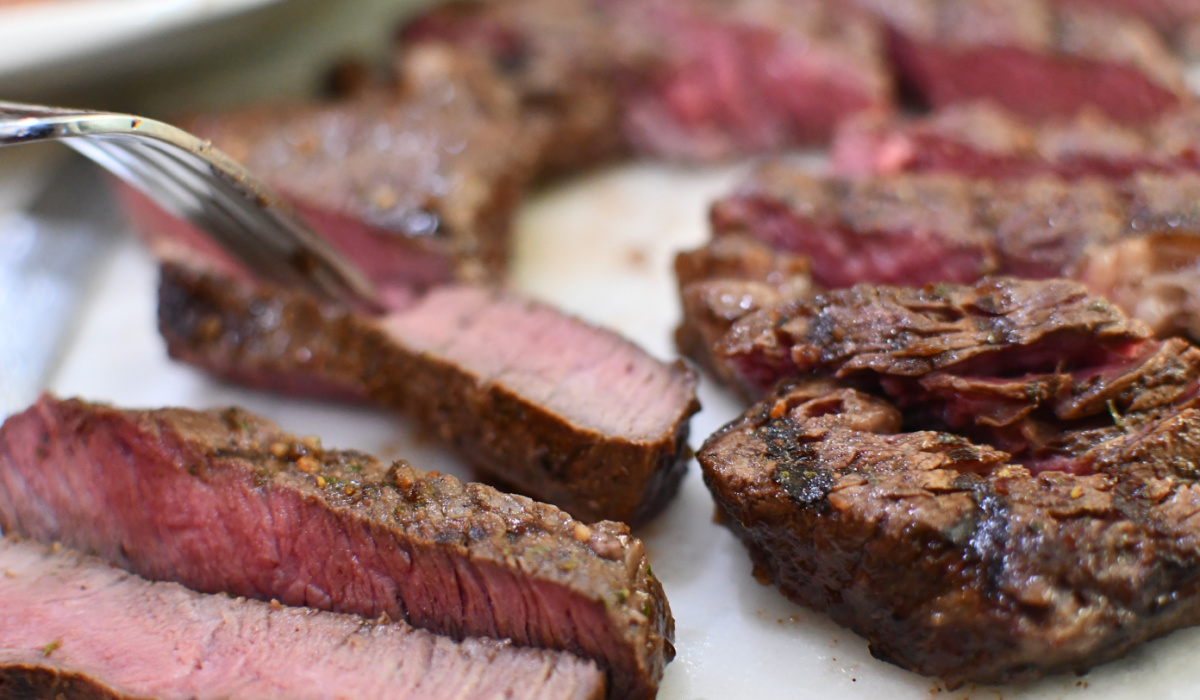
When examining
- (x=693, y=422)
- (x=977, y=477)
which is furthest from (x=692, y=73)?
(x=977, y=477)

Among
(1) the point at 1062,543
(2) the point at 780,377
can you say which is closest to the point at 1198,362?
(1) the point at 1062,543

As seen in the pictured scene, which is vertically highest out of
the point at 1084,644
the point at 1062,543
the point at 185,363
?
the point at 185,363

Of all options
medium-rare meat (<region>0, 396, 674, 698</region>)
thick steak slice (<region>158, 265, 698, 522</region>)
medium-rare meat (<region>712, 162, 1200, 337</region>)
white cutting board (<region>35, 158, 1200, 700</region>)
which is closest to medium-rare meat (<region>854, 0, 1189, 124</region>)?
medium-rare meat (<region>712, 162, 1200, 337</region>)

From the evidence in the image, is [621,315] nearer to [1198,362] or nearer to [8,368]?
[1198,362]

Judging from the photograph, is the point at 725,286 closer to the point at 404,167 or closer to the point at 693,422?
the point at 693,422

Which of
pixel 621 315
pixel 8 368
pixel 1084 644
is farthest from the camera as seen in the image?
pixel 621 315

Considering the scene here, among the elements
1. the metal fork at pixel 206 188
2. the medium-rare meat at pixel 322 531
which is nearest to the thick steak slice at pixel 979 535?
the medium-rare meat at pixel 322 531
